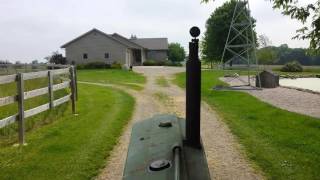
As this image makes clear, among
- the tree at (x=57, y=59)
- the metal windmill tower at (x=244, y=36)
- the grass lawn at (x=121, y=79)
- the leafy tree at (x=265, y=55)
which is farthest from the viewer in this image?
the leafy tree at (x=265, y=55)

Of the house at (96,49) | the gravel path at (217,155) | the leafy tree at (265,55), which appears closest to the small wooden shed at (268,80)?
the gravel path at (217,155)

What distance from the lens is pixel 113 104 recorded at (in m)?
16.4

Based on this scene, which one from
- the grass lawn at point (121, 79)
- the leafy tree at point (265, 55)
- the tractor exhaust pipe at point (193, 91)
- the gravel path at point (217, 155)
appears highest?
the leafy tree at point (265, 55)

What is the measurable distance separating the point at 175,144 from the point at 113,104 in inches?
516

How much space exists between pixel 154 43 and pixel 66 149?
78479 millimetres

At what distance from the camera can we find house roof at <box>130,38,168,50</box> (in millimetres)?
84562

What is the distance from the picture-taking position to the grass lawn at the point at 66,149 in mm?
6648

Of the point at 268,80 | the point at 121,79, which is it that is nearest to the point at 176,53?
the point at 121,79

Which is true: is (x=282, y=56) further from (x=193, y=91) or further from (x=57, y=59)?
(x=193, y=91)

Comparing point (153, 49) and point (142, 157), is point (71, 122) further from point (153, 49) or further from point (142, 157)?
point (153, 49)

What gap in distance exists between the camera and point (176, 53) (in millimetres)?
114312

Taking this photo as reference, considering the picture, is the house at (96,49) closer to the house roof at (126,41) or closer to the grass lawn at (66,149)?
the house roof at (126,41)

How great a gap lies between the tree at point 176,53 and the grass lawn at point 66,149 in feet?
320

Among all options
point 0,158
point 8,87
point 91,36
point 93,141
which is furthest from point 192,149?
point 91,36
